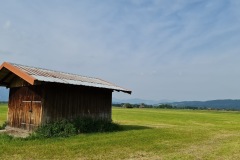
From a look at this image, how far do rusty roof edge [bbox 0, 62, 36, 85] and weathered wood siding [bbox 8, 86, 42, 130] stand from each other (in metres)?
1.88

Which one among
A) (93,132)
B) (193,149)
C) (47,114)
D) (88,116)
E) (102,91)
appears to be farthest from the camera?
(102,91)

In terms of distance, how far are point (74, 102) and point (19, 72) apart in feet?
15.2

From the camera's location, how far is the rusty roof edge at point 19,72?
714 inches

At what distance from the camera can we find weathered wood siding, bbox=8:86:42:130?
20328 mm

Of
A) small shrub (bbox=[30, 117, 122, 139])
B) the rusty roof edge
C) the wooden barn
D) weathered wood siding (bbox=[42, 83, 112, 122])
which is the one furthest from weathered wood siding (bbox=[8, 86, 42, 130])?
the rusty roof edge

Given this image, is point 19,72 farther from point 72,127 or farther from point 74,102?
point 72,127

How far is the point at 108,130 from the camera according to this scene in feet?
75.8

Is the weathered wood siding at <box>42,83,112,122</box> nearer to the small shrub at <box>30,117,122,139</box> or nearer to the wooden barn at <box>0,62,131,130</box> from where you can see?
the wooden barn at <box>0,62,131,130</box>

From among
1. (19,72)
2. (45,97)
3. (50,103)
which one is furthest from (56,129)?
(19,72)

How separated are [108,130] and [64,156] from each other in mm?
10328

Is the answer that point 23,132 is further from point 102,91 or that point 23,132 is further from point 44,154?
point 44,154

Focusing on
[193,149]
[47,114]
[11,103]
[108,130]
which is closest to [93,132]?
[108,130]

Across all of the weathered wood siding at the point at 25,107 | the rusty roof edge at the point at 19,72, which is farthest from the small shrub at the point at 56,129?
the rusty roof edge at the point at 19,72

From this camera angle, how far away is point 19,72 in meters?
19.0
